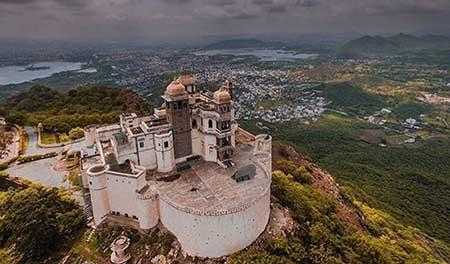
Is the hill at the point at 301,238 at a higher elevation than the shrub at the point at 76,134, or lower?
lower

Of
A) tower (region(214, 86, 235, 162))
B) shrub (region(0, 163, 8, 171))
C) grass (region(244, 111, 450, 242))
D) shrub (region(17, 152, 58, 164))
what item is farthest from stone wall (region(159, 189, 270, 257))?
grass (region(244, 111, 450, 242))

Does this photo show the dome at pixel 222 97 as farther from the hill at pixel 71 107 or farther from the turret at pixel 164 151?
the hill at pixel 71 107

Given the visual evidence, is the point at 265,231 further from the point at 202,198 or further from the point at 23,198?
the point at 23,198

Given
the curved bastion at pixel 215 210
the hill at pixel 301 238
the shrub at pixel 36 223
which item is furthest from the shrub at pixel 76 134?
the curved bastion at pixel 215 210

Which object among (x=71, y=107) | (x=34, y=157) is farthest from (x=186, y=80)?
(x=71, y=107)

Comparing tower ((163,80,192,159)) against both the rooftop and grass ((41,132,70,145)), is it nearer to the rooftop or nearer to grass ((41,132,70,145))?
the rooftop

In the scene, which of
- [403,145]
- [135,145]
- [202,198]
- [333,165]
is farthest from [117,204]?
[403,145]
